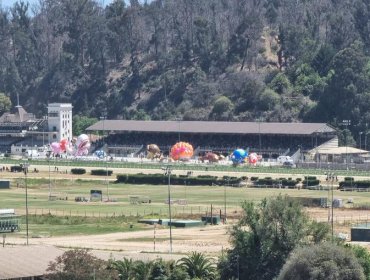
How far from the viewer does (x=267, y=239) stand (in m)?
72.3

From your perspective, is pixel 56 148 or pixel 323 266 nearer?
pixel 323 266

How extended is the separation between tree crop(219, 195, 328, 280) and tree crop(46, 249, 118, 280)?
22.6 feet

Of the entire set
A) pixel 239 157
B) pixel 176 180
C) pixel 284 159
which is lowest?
pixel 176 180

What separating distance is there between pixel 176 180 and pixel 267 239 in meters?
76.7

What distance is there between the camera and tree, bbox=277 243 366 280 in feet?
206

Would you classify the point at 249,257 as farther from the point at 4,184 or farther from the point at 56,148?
the point at 56,148

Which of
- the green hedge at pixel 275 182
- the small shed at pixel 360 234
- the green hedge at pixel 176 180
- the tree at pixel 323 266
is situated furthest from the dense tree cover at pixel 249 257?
the green hedge at pixel 176 180

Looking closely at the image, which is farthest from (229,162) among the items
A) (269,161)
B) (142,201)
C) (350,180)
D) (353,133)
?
(142,201)

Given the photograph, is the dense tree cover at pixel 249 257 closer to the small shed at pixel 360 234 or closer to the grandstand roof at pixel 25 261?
the grandstand roof at pixel 25 261

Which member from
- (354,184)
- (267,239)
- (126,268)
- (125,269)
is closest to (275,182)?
(354,184)

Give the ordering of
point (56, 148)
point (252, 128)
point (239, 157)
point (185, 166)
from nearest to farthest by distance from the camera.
Result: point (185, 166) → point (239, 157) → point (252, 128) → point (56, 148)

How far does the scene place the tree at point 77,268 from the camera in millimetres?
66188

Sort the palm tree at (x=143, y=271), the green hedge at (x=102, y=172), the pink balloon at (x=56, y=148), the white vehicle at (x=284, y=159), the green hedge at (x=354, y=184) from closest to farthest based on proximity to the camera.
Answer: the palm tree at (x=143, y=271) → the green hedge at (x=354, y=184) → the green hedge at (x=102, y=172) → the white vehicle at (x=284, y=159) → the pink balloon at (x=56, y=148)

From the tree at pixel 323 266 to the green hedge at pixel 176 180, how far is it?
82416 millimetres
